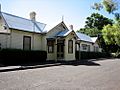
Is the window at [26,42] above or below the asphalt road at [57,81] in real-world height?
above

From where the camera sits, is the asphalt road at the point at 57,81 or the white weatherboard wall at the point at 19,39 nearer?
the asphalt road at the point at 57,81

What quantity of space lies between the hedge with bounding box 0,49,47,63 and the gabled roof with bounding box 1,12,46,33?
10.2 ft

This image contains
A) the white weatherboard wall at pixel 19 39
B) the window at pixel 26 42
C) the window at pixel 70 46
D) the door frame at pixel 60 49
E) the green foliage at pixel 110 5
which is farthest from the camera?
the window at pixel 70 46

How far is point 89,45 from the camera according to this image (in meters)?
44.2

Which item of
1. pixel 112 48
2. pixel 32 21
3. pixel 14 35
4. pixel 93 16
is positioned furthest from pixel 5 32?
pixel 93 16

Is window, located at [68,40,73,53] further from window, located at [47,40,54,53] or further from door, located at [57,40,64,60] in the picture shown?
window, located at [47,40,54,53]

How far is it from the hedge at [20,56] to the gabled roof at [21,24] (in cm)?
311

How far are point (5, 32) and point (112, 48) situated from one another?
41.0 metres

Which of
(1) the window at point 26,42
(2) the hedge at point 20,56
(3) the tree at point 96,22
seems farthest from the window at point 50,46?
(3) the tree at point 96,22

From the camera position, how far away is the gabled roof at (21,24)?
957 inches

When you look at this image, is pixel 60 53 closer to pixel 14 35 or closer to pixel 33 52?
pixel 33 52

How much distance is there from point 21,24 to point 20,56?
5511mm

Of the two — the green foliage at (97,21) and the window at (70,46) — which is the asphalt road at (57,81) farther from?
the green foliage at (97,21)

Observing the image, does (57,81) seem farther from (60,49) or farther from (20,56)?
(60,49)
